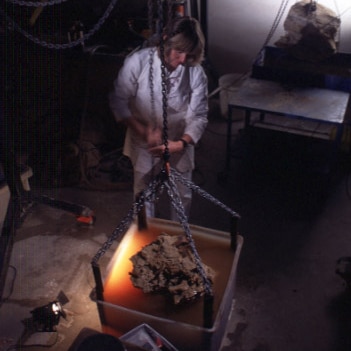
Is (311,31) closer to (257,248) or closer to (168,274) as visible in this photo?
(257,248)

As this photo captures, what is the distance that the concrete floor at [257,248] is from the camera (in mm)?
3490

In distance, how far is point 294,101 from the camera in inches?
190

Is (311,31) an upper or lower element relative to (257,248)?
upper

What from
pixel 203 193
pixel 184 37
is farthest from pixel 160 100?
pixel 203 193

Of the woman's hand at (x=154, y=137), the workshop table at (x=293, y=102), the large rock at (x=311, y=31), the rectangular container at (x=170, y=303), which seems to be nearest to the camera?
the rectangular container at (x=170, y=303)

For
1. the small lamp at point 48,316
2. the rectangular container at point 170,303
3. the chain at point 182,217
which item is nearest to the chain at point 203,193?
the chain at point 182,217

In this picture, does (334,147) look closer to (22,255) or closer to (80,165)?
(80,165)

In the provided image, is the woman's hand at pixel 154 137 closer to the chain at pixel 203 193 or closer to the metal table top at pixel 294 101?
the chain at pixel 203 193

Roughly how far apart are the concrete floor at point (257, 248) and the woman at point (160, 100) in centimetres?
124

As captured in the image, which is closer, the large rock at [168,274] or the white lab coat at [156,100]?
the large rock at [168,274]

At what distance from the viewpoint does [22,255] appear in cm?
421

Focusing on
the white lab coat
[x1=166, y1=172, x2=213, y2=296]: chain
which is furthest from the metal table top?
[x1=166, y1=172, x2=213, y2=296]: chain

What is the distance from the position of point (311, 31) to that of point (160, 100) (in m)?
2.93

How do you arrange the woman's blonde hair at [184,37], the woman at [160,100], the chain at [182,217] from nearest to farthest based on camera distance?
the chain at [182,217] → the woman's blonde hair at [184,37] → the woman at [160,100]
